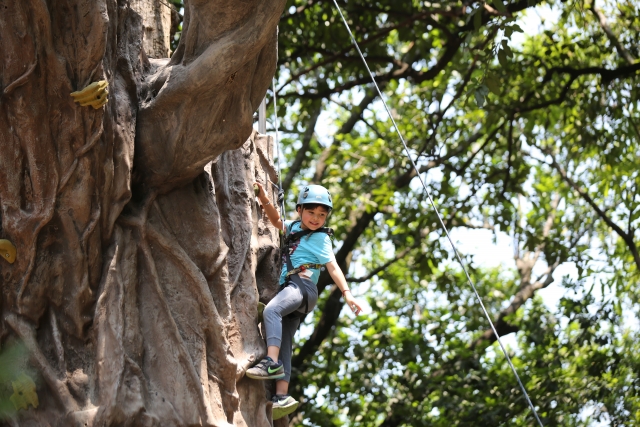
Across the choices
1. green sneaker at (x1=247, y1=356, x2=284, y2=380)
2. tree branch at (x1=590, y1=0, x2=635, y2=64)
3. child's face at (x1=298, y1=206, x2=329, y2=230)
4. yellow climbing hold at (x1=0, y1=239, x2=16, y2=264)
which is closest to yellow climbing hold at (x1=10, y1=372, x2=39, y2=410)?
yellow climbing hold at (x1=0, y1=239, x2=16, y2=264)

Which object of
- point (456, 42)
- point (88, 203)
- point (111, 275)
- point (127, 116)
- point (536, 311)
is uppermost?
point (456, 42)

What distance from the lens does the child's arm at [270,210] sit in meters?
4.34

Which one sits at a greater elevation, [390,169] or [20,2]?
[390,169]

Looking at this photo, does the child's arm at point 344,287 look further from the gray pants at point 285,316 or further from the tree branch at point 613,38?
the tree branch at point 613,38

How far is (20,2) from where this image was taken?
321cm

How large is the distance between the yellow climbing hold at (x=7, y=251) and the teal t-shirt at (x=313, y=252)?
48.7 inches

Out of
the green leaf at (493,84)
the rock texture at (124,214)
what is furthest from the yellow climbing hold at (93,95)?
the green leaf at (493,84)

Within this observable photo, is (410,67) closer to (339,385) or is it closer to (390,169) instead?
(390,169)

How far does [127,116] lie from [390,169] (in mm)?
5534

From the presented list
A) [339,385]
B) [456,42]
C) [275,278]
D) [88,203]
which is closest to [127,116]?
[88,203]

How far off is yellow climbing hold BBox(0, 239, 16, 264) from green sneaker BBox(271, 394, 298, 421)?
126 centimetres

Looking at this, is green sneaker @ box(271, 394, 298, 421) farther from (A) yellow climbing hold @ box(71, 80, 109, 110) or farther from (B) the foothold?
(A) yellow climbing hold @ box(71, 80, 109, 110)

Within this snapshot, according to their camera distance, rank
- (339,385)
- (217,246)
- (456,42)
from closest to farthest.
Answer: (217,246), (456,42), (339,385)

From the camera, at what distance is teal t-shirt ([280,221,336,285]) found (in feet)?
13.5
